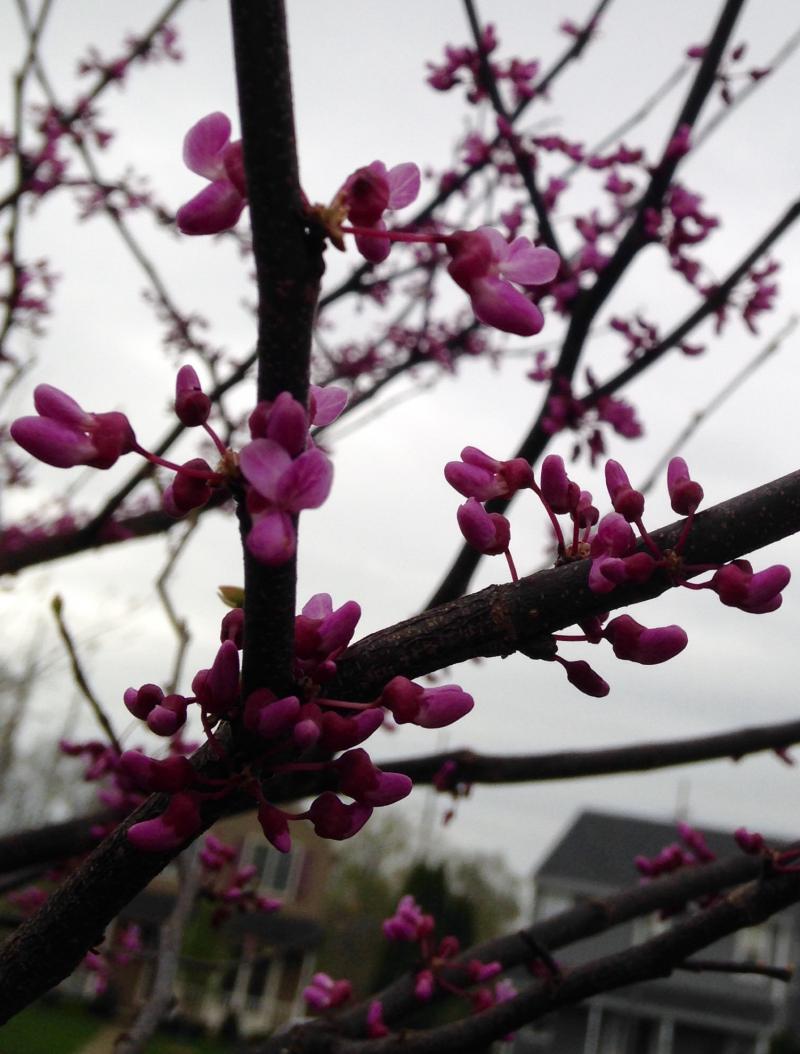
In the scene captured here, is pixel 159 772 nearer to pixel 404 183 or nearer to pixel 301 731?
pixel 301 731

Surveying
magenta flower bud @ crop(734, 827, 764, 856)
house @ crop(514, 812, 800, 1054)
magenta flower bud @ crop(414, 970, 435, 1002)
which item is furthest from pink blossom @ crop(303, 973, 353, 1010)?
house @ crop(514, 812, 800, 1054)

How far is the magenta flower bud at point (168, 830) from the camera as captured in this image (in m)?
1.08

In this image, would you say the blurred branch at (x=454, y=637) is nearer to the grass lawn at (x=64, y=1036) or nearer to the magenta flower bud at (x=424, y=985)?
the magenta flower bud at (x=424, y=985)

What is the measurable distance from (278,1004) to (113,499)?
27.9 meters

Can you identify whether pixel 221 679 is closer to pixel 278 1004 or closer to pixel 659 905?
pixel 659 905

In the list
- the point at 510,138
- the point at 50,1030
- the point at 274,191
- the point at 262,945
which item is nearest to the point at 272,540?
the point at 274,191

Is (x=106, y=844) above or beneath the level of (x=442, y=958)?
beneath

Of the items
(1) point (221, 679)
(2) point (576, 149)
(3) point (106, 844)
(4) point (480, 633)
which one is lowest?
(3) point (106, 844)

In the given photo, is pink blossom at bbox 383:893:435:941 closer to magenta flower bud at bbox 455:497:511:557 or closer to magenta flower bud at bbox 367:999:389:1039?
magenta flower bud at bbox 367:999:389:1039

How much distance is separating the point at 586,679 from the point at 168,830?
0.56 metres

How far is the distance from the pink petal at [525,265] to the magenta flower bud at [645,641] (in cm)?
44

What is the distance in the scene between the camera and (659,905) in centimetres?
303

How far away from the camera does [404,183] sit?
1039mm

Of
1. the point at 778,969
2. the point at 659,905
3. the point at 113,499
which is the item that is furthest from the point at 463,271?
the point at 113,499
